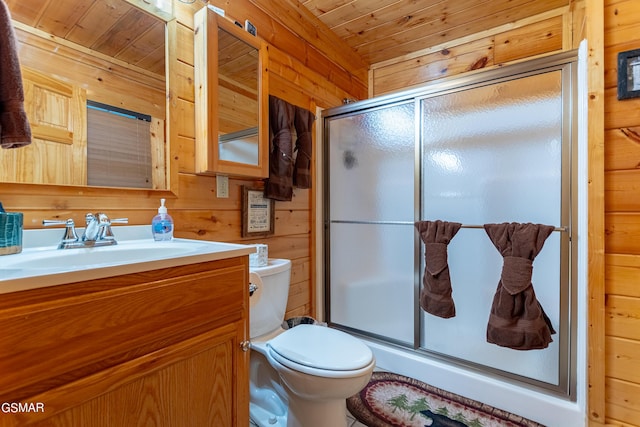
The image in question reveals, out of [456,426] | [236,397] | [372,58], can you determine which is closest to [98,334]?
[236,397]

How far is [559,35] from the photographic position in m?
1.99

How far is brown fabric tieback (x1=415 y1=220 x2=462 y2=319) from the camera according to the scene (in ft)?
5.35

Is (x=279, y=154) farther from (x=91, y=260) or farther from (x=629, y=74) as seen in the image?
(x=629, y=74)

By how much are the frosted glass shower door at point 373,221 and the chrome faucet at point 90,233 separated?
4.73ft

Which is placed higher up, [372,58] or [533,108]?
[372,58]

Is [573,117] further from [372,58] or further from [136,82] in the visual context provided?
[136,82]

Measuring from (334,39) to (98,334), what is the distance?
2326 millimetres

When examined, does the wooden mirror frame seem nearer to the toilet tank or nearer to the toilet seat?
the toilet tank

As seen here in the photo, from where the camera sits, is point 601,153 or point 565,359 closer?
point 601,153

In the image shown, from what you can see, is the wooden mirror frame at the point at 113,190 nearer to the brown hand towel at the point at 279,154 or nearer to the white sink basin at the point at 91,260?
the white sink basin at the point at 91,260

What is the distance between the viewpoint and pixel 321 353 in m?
1.20

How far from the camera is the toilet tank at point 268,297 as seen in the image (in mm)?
1342

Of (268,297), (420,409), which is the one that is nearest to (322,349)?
(268,297)

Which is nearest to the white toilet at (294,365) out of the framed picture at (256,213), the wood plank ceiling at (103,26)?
the framed picture at (256,213)
